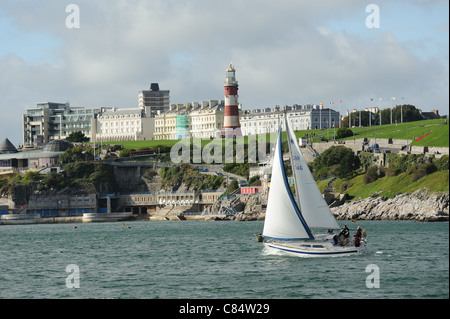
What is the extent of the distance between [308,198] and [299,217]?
227 cm

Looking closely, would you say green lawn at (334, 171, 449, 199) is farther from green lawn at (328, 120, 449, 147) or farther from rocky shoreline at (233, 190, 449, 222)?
green lawn at (328, 120, 449, 147)

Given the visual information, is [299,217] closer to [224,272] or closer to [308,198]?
[308,198]

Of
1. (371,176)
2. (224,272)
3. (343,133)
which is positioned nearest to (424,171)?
(371,176)

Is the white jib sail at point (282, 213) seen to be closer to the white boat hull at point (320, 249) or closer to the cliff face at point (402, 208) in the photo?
the white boat hull at point (320, 249)

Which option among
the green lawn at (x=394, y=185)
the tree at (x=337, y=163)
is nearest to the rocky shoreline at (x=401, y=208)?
the green lawn at (x=394, y=185)

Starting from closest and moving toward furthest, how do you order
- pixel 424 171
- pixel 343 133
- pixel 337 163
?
pixel 424 171
pixel 337 163
pixel 343 133

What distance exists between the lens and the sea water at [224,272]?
44000mm

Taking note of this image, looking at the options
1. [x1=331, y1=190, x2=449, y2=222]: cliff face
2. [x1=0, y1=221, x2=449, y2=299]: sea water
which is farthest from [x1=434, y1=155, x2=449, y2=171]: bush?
[x1=0, y1=221, x2=449, y2=299]: sea water

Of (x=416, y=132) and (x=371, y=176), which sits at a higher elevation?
(x=416, y=132)

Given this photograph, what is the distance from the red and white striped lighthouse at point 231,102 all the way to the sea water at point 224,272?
11142cm

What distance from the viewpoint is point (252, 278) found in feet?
160

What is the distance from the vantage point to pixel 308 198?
184 feet
